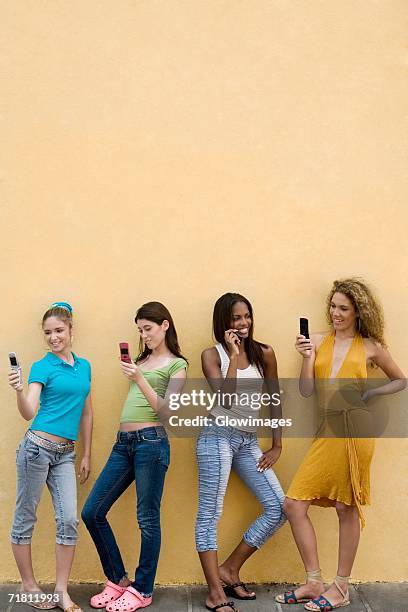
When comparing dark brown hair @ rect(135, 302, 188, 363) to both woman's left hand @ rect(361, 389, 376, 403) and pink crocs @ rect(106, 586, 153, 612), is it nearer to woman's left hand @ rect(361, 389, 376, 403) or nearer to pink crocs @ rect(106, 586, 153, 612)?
woman's left hand @ rect(361, 389, 376, 403)

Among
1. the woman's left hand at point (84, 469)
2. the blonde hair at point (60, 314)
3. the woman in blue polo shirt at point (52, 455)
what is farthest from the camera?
the woman's left hand at point (84, 469)

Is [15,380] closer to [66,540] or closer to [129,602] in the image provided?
[66,540]

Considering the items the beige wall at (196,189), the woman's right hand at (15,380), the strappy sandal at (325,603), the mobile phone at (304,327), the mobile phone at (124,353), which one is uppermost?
the beige wall at (196,189)

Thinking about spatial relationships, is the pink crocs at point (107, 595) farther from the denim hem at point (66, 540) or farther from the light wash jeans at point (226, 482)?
the light wash jeans at point (226, 482)

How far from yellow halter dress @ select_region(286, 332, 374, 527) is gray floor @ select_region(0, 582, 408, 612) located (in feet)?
1.57

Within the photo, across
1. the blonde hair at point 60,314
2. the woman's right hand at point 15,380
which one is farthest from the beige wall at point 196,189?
the woman's right hand at point 15,380

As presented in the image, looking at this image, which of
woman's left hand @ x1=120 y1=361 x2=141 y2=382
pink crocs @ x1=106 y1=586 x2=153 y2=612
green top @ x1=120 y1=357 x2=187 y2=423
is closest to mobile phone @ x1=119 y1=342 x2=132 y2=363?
woman's left hand @ x1=120 y1=361 x2=141 y2=382

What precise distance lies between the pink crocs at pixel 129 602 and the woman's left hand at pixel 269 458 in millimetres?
962

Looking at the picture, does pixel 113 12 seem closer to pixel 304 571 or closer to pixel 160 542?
pixel 160 542

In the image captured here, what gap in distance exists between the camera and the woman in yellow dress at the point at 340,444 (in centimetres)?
439

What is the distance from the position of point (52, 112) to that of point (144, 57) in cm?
64

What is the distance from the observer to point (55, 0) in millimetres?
4723

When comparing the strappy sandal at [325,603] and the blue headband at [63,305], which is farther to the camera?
the blue headband at [63,305]

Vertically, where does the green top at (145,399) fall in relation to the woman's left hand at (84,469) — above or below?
above
